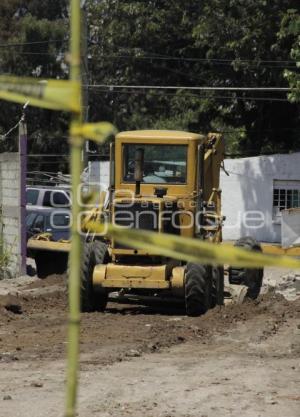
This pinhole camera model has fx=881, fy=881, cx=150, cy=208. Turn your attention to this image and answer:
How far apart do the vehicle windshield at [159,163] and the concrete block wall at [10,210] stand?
16.9 feet

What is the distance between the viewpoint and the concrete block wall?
739 inches

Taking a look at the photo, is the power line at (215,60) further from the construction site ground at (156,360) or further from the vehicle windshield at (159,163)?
the construction site ground at (156,360)

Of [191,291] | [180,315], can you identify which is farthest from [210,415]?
[180,315]

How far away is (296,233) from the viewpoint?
25.1 metres

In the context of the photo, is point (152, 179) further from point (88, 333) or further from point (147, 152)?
point (88, 333)

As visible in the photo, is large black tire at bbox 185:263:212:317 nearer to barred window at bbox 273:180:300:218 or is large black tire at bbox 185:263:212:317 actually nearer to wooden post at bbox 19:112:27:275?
wooden post at bbox 19:112:27:275

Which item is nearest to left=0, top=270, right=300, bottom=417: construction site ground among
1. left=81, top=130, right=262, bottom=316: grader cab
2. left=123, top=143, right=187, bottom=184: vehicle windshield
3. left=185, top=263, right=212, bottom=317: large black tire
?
left=185, top=263, right=212, bottom=317: large black tire

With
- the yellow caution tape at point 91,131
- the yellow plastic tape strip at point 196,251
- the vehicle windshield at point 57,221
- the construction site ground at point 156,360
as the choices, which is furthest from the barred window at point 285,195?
the yellow caution tape at point 91,131

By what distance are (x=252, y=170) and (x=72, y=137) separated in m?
29.5

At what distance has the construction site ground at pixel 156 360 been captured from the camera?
751cm

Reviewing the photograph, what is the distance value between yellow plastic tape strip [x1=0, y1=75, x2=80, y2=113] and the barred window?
28751 millimetres

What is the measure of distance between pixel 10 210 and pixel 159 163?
5.92 metres

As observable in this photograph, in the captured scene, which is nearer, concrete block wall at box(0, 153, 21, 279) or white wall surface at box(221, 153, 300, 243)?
concrete block wall at box(0, 153, 21, 279)

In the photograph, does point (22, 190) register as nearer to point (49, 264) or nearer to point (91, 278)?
point (49, 264)
